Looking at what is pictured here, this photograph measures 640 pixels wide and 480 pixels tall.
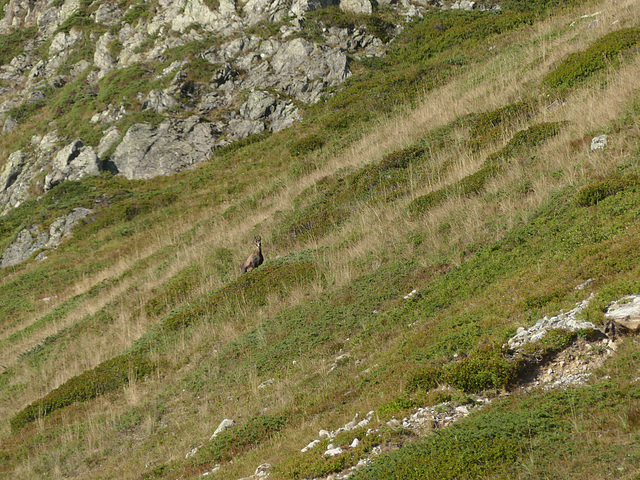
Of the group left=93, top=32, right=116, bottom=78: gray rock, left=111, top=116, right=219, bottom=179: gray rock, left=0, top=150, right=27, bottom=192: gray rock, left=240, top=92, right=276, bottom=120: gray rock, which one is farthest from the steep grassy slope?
left=93, top=32, right=116, bottom=78: gray rock

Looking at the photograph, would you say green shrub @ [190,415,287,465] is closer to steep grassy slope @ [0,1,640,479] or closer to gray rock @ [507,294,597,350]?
steep grassy slope @ [0,1,640,479]

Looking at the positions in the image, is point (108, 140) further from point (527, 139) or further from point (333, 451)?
point (333, 451)

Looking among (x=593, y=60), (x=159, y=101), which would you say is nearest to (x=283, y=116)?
(x=159, y=101)

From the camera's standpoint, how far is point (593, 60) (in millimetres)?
15961

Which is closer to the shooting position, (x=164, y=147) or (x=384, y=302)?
(x=384, y=302)

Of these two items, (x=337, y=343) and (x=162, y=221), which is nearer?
(x=337, y=343)

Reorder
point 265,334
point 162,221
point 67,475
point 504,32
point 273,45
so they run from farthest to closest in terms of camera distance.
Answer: point 273,45 → point 504,32 → point 162,221 → point 265,334 → point 67,475

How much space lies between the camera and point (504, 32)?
31016mm

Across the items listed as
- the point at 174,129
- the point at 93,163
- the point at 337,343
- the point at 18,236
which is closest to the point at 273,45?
the point at 174,129

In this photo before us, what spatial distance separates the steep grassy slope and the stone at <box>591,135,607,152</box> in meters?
0.25

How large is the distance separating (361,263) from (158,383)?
5.24m

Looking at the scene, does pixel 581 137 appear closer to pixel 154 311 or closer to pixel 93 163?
pixel 154 311

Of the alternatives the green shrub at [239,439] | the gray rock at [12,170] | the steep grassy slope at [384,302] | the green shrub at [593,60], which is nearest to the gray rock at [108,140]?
the gray rock at [12,170]

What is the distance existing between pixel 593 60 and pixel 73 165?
31.8 meters
